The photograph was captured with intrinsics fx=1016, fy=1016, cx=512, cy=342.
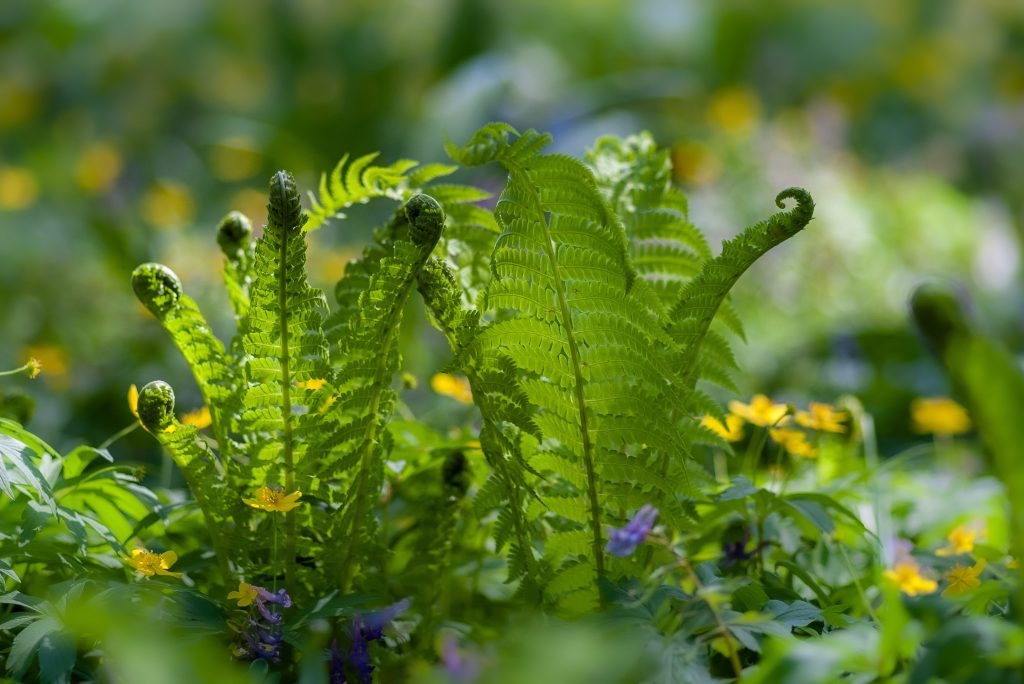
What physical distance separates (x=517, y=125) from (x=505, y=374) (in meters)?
3.61

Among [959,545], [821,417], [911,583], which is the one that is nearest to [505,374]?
[911,583]

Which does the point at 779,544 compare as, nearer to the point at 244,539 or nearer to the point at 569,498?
the point at 569,498

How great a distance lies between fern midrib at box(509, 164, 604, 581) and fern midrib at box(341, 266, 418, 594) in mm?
146

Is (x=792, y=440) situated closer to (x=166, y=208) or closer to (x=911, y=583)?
(x=911, y=583)

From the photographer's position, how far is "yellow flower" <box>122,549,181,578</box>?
104 centimetres

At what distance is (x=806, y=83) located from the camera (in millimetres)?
8680

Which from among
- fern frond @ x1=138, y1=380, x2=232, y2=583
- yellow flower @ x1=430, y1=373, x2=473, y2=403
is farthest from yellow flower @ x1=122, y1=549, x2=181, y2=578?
yellow flower @ x1=430, y1=373, x2=473, y2=403

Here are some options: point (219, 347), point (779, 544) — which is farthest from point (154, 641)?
point (779, 544)

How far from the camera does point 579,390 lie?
3.51 ft

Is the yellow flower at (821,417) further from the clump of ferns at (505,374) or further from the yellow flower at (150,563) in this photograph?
the yellow flower at (150,563)

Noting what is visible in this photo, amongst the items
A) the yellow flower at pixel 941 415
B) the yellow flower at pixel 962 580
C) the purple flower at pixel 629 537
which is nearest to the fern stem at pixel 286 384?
the purple flower at pixel 629 537

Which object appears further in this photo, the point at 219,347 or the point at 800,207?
the point at 219,347

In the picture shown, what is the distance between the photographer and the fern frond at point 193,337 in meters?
1.08

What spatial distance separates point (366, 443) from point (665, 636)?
0.38 m
